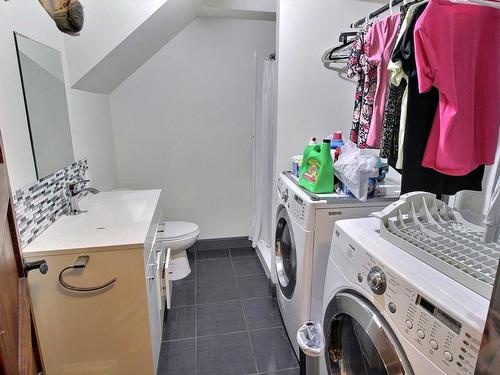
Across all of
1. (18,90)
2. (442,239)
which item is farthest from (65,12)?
(442,239)

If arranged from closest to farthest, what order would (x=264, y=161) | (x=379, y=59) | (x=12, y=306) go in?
(x=12, y=306) → (x=379, y=59) → (x=264, y=161)

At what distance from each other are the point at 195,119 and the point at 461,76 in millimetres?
2121

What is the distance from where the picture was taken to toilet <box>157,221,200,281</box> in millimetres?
2371

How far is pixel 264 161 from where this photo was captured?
2.61 m

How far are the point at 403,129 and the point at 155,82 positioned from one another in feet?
6.96

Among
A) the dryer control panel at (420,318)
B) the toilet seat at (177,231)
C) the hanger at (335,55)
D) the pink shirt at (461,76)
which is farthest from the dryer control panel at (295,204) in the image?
the toilet seat at (177,231)

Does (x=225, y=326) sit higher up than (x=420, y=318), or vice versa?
(x=420, y=318)

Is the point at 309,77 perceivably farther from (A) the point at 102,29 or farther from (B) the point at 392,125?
(A) the point at 102,29

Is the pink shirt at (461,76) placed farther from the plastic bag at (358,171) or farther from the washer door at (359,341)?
the washer door at (359,341)

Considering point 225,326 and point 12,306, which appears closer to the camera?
point 12,306

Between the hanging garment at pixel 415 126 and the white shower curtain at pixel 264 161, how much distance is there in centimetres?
135

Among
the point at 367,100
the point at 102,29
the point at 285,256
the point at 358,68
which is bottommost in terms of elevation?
the point at 285,256

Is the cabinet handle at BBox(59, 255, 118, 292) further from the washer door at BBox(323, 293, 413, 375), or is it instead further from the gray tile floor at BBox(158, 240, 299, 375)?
the washer door at BBox(323, 293, 413, 375)

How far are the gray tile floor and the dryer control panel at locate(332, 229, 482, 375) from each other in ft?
3.48
